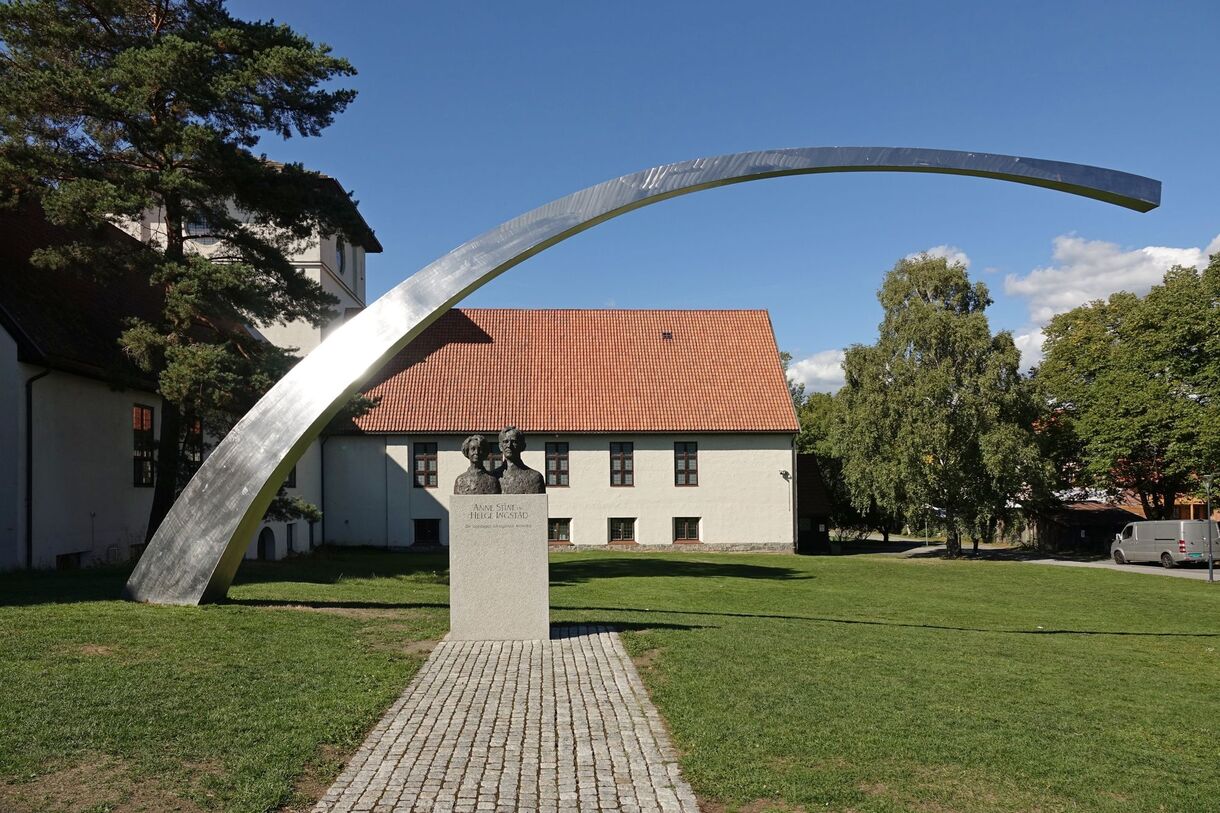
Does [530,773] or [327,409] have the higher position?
[327,409]

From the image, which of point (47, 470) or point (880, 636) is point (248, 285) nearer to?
point (47, 470)

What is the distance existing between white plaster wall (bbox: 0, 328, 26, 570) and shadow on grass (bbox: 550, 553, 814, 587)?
10162 millimetres

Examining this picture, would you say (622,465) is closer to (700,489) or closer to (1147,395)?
(700,489)

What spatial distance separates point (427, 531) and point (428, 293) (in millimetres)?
23728

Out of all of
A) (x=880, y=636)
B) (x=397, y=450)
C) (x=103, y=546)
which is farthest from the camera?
(x=397, y=450)

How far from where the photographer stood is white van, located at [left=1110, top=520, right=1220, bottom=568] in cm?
3014

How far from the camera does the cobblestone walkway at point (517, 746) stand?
17.7 ft

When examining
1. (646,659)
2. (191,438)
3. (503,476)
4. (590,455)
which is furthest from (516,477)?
(590,455)

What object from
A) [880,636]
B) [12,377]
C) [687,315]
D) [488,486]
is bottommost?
[880,636]

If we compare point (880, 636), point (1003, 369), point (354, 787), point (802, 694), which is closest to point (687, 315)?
point (1003, 369)

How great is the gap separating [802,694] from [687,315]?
3135 cm

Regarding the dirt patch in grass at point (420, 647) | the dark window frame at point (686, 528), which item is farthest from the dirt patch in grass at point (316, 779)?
the dark window frame at point (686, 528)

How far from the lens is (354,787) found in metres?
5.57

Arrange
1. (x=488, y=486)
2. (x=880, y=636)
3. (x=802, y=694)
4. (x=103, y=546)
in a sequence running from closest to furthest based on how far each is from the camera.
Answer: (x=802, y=694) < (x=488, y=486) < (x=880, y=636) < (x=103, y=546)
